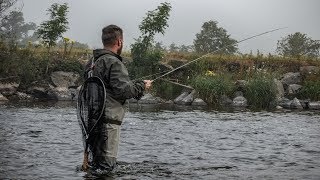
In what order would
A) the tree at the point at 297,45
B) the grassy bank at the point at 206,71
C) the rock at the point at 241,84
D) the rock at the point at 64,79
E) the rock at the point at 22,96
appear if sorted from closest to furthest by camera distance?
the grassy bank at the point at 206,71
the rock at the point at 22,96
the rock at the point at 241,84
the rock at the point at 64,79
the tree at the point at 297,45

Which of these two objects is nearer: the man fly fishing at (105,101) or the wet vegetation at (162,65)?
the man fly fishing at (105,101)

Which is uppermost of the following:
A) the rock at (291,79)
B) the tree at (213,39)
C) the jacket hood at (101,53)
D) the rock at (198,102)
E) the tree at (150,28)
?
the tree at (213,39)

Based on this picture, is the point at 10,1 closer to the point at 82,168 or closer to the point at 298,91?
the point at 298,91

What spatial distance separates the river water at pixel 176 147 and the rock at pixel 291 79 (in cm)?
952

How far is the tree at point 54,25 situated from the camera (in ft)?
78.5

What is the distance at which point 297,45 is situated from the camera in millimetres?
41469

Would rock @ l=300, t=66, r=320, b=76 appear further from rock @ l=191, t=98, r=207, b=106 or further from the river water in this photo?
the river water

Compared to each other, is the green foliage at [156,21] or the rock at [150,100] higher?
the green foliage at [156,21]

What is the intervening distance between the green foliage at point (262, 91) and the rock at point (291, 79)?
3.82 metres

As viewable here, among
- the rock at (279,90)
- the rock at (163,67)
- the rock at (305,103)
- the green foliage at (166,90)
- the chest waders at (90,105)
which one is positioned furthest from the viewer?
the rock at (163,67)

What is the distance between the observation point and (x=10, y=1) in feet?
70.5

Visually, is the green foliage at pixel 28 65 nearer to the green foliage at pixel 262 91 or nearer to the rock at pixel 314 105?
the green foliage at pixel 262 91

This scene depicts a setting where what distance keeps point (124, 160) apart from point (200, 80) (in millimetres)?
14205

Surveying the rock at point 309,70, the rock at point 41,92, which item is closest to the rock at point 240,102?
the rock at point 309,70
